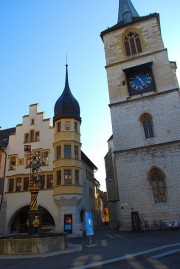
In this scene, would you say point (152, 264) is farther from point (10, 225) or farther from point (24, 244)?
point (10, 225)

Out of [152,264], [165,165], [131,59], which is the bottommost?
[152,264]

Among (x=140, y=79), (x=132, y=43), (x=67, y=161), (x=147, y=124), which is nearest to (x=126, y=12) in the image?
(x=132, y=43)

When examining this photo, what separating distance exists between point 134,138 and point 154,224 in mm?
8167

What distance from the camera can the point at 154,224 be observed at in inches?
766

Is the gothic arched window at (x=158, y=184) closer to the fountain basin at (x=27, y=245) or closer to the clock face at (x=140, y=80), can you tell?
the clock face at (x=140, y=80)

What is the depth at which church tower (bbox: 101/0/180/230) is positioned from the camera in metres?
20.4

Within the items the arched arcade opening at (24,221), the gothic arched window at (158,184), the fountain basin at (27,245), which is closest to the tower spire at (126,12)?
the gothic arched window at (158,184)

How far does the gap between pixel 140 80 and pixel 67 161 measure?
39.4ft

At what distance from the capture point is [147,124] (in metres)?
23.3

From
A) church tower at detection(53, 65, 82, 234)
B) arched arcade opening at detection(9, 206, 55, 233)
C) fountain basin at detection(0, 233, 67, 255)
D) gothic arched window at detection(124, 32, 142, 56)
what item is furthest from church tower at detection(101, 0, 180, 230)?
fountain basin at detection(0, 233, 67, 255)

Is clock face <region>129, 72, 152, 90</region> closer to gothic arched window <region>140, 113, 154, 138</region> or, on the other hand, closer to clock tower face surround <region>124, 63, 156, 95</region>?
clock tower face surround <region>124, 63, 156, 95</region>

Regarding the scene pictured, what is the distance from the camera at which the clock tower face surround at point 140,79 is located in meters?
24.5

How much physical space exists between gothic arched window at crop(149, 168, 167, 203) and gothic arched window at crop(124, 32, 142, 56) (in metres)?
14.5

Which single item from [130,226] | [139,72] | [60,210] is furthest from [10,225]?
[139,72]
